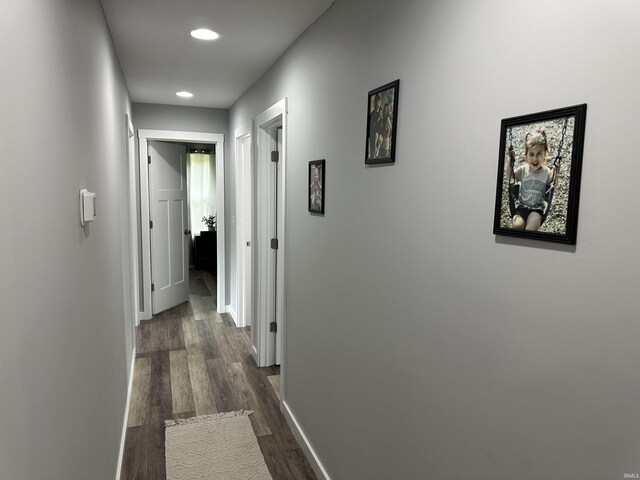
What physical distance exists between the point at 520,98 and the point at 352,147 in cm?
96

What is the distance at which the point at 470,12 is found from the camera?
1.26 metres

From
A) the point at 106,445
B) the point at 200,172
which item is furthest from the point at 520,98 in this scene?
the point at 200,172

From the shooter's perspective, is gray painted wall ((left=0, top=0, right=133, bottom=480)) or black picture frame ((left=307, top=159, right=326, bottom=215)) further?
black picture frame ((left=307, top=159, right=326, bottom=215))

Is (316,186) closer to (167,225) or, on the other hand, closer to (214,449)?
(214,449)

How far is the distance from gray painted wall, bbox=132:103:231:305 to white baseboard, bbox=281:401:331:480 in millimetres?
2303

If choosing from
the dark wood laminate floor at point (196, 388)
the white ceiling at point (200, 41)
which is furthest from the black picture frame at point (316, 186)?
the dark wood laminate floor at point (196, 388)

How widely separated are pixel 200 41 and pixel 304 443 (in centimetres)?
246

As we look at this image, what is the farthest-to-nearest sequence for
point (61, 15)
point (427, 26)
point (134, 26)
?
point (134, 26), point (427, 26), point (61, 15)

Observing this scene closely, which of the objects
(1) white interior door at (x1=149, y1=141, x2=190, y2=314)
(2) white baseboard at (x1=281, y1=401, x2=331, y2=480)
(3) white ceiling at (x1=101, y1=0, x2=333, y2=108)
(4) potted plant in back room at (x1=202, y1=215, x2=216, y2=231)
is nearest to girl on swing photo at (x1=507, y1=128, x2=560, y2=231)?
(3) white ceiling at (x1=101, y1=0, x2=333, y2=108)

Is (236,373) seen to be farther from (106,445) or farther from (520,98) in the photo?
(520,98)

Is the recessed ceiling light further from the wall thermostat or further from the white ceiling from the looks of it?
the wall thermostat

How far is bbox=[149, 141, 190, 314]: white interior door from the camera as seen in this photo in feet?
17.0

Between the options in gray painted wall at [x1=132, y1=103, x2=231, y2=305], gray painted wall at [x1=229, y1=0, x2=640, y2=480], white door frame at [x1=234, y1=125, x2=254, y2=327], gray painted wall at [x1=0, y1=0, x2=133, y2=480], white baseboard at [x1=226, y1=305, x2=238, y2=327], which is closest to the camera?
gray painted wall at [x1=0, y1=0, x2=133, y2=480]

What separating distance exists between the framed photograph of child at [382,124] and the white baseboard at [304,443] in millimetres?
1637
